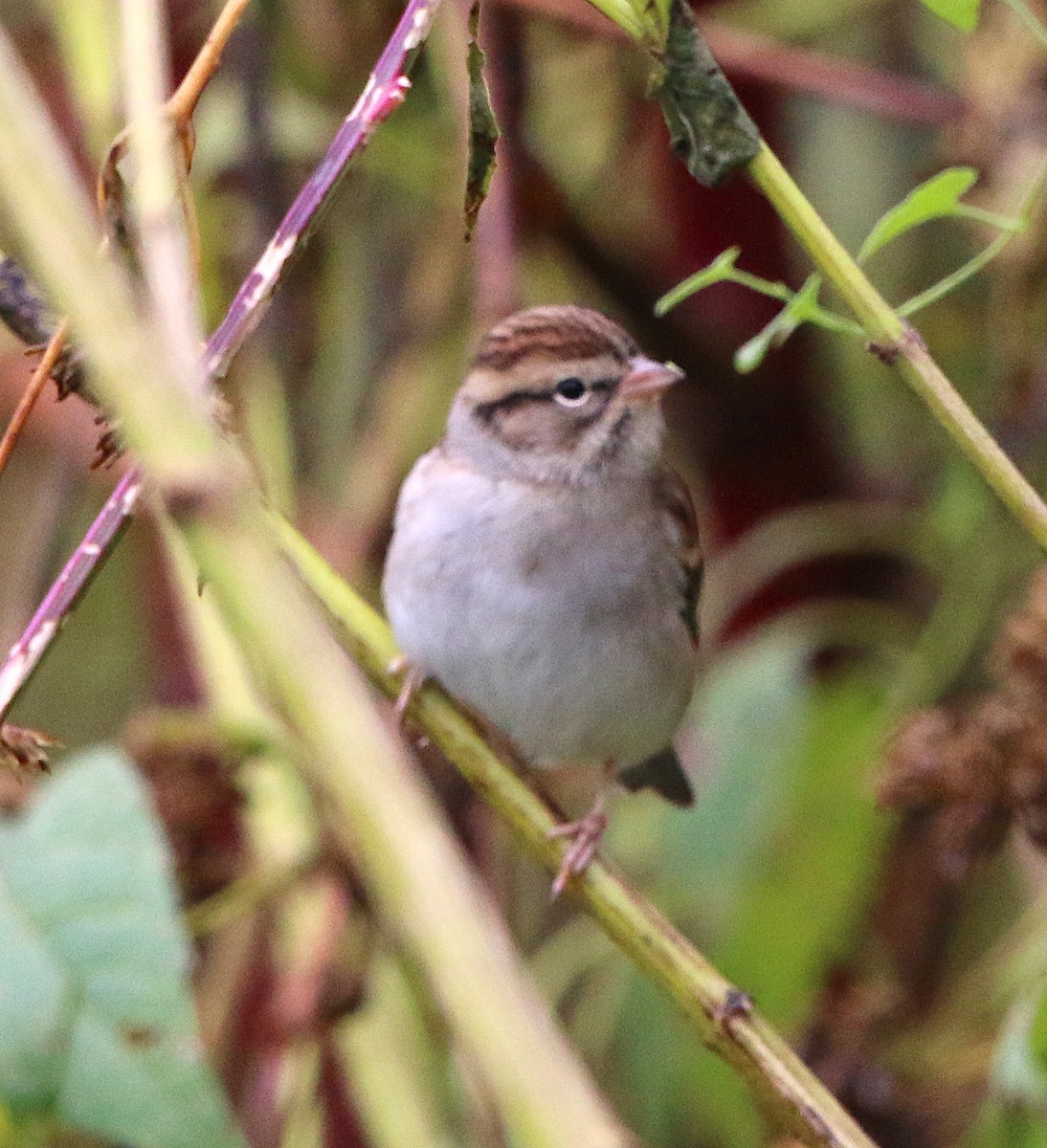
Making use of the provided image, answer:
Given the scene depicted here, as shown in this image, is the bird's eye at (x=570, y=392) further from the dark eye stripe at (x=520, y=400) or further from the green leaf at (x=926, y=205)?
the green leaf at (x=926, y=205)

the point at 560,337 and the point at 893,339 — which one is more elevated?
the point at 560,337

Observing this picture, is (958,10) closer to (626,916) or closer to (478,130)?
(478,130)

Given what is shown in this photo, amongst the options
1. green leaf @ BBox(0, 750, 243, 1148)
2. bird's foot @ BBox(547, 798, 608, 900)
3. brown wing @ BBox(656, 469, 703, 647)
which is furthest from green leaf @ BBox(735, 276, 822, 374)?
brown wing @ BBox(656, 469, 703, 647)

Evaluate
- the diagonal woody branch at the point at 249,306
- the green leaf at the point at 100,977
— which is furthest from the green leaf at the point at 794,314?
the green leaf at the point at 100,977

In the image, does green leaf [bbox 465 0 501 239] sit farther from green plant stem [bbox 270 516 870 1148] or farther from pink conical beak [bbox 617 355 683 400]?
pink conical beak [bbox 617 355 683 400]

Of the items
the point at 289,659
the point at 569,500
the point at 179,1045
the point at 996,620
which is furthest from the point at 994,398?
the point at 289,659

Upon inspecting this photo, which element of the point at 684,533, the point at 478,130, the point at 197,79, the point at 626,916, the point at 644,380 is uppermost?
the point at 197,79

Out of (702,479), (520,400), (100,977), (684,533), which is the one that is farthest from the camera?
(702,479)

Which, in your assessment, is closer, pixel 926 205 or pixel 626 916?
Answer: pixel 926 205

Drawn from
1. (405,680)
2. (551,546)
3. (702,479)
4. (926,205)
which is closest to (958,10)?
(926,205)
